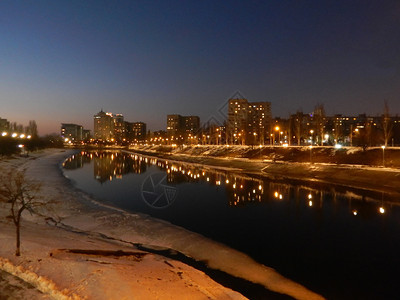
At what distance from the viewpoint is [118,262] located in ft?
44.3

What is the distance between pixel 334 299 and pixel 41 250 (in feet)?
42.9

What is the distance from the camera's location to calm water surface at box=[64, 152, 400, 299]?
47.1ft

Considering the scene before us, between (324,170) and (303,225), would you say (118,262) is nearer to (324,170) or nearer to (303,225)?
(303,225)

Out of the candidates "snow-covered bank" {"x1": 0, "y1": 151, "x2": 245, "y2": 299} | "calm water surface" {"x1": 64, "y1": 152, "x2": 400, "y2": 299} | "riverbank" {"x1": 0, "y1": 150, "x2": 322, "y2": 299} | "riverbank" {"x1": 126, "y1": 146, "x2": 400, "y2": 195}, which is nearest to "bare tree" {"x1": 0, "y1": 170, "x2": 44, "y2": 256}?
"riverbank" {"x1": 0, "y1": 150, "x2": 322, "y2": 299}

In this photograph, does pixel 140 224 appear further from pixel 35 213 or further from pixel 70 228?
pixel 35 213

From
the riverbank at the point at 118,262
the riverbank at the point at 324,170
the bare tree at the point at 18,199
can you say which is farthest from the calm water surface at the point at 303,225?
the bare tree at the point at 18,199

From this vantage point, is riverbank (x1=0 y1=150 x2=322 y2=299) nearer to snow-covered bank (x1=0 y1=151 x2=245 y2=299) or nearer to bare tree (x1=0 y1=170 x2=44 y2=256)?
snow-covered bank (x1=0 y1=151 x2=245 y2=299)

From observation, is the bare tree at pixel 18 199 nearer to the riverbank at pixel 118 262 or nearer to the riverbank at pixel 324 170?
the riverbank at pixel 118 262

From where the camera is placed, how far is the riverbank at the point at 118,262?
1072cm

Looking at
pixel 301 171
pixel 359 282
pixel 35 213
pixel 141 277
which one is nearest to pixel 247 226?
pixel 359 282

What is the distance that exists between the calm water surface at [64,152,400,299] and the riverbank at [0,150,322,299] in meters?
1.48

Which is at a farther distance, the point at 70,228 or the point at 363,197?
the point at 363,197

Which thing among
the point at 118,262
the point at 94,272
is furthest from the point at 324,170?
the point at 94,272

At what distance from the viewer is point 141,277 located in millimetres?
11883
